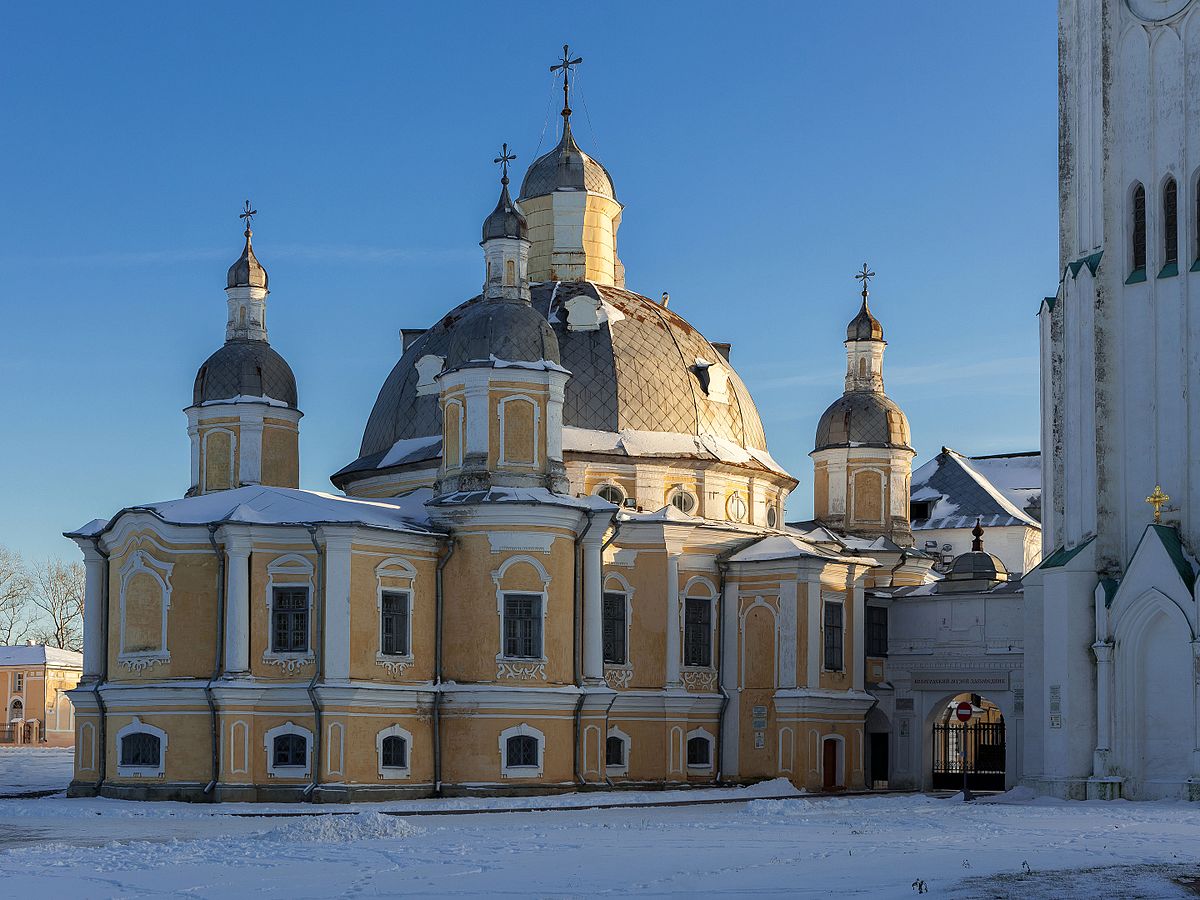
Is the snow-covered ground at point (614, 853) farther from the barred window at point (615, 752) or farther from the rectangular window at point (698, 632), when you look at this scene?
the rectangular window at point (698, 632)

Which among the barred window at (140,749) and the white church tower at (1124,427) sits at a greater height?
the white church tower at (1124,427)

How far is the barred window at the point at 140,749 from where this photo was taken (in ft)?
118

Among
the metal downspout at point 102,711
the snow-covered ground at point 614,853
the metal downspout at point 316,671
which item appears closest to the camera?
the snow-covered ground at point 614,853

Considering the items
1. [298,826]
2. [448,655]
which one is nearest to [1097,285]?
[448,655]

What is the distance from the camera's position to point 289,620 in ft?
117

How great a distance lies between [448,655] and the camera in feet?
122

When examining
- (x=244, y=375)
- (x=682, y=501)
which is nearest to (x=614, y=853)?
(x=682, y=501)

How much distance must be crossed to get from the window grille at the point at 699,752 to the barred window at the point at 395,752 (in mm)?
9223

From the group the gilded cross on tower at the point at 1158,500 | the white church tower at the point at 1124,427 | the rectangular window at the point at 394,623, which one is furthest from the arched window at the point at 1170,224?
the rectangular window at the point at 394,623

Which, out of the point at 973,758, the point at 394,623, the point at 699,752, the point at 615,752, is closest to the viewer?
the point at 394,623

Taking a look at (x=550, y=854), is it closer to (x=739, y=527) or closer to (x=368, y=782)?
(x=368, y=782)

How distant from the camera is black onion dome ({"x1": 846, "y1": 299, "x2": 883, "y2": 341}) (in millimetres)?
52938

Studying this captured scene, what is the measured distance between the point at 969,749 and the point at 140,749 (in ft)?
96.9

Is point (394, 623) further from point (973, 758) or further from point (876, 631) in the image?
point (973, 758)
